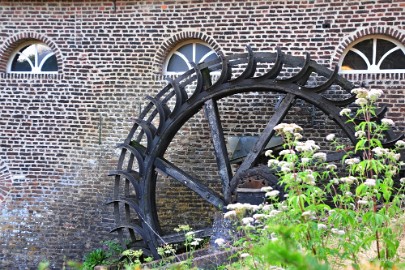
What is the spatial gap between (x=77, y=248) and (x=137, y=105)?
2351 mm

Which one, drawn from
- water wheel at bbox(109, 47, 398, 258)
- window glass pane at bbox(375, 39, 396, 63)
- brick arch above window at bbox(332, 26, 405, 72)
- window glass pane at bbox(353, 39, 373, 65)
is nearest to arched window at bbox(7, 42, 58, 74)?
water wheel at bbox(109, 47, 398, 258)

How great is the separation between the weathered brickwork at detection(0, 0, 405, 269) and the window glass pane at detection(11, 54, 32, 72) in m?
0.17

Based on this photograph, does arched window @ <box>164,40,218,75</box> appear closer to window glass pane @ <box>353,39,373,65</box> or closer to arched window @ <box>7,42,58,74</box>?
arched window @ <box>7,42,58,74</box>

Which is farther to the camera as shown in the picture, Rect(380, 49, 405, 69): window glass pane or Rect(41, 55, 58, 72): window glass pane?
Rect(41, 55, 58, 72): window glass pane

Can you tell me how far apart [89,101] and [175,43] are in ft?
5.18

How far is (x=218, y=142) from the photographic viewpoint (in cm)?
847

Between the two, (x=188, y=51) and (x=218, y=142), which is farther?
(x=188, y=51)

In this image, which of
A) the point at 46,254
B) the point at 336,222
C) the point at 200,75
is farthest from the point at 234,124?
the point at 336,222

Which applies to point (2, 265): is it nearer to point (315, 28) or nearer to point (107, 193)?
point (107, 193)

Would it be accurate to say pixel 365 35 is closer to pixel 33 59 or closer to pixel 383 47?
pixel 383 47

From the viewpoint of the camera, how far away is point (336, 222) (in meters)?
4.04

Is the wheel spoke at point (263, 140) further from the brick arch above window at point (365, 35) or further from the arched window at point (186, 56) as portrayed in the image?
the arched window at point (186, 56)

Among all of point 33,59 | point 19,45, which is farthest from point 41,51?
point 19,45

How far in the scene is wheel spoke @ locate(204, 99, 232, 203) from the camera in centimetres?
832
